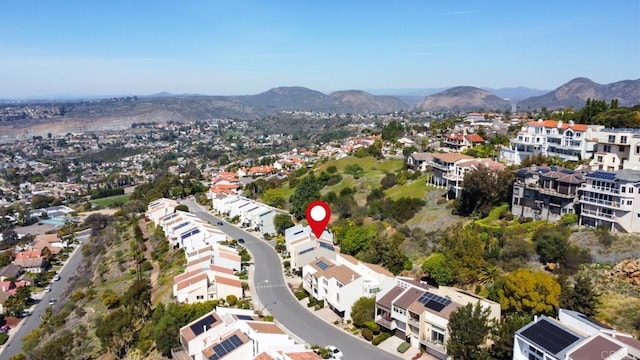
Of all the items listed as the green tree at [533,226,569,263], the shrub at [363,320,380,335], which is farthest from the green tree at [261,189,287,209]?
the green tree at [533,226,569,263]

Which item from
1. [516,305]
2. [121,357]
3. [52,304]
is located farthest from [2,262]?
[516,305]

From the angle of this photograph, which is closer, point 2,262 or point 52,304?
point 52,304

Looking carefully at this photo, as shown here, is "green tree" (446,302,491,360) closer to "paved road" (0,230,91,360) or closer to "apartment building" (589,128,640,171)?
"apartment building" (589,128,640,171)

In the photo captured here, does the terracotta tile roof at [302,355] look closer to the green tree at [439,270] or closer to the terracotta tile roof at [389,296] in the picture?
the terracotta tile roof at [389,296]

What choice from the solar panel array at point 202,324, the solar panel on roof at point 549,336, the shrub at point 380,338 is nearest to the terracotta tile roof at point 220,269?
the solar panel array at point 202,324

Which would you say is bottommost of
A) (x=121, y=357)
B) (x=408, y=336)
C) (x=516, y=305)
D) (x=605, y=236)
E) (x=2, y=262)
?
(x=2, y=262)

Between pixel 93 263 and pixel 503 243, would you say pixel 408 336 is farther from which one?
pixel 93 263
